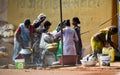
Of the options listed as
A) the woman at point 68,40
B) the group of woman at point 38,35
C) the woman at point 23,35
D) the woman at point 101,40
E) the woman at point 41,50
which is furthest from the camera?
the woman at point 101,40

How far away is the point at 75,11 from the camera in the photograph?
11.5 meters

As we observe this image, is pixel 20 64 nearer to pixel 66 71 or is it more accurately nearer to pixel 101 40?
pixel 66 71

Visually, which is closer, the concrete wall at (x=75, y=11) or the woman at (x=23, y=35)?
the woman at (x=23, y=35)

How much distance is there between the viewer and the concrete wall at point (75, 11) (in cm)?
1116

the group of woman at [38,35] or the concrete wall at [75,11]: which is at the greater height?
the concrete wall at [75,11]

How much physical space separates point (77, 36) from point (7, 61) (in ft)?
5.59

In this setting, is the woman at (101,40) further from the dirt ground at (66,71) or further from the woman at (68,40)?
the dirt ground at (66,71)

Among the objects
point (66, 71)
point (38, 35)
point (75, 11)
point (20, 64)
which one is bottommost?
point (66, 71)

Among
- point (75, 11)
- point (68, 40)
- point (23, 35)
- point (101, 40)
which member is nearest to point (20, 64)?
point (68, 40)

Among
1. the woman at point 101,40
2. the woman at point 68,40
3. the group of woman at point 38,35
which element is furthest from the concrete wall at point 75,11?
the woman at point 68,40

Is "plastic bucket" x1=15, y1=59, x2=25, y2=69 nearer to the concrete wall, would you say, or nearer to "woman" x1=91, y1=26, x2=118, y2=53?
"woman" x1=91, y1=26, x2=118, y2=53

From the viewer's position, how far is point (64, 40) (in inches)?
316

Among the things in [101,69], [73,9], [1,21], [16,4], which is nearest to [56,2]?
[73,9]

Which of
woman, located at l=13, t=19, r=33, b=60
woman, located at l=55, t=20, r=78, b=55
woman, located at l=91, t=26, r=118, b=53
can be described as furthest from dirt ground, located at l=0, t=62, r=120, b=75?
woman, located at l=91, t=26, r=118, b=53
